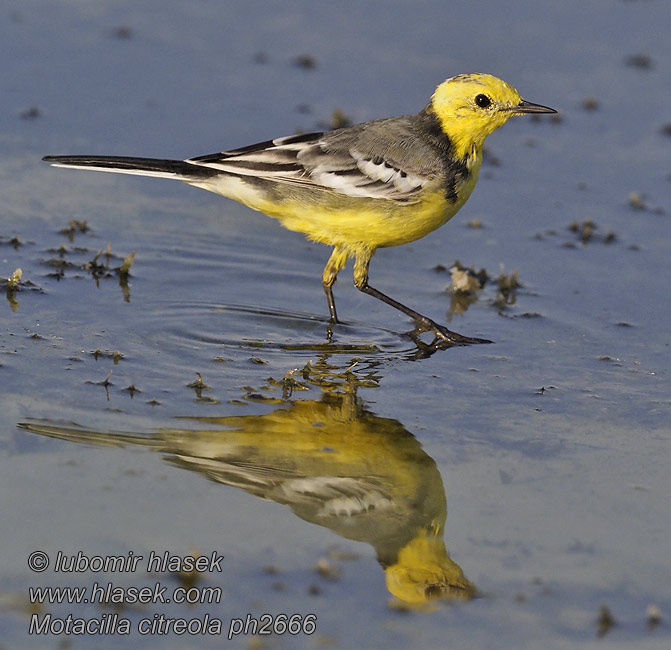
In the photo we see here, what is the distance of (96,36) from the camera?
12.0 m

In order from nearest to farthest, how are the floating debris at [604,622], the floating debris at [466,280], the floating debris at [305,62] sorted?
the floating debris at [604,622] → the floating debris at [466,280] → the floating debris at [305,62]

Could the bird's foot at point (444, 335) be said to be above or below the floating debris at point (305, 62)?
below

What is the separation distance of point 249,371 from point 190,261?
6.51 feet

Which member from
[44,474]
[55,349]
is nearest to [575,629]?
[44,474]

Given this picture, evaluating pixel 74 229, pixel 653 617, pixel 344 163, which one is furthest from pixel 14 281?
pixel 653 617

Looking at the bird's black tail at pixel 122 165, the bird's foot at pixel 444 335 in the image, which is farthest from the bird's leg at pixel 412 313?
the bird's black tail at pixel 122 165

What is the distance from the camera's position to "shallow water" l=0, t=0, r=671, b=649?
4.71 m

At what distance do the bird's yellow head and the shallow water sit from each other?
113 centimetres

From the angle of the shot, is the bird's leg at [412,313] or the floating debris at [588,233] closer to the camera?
the bird's leg at [412,313]

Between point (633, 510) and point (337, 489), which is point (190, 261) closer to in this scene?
point (337, 489)

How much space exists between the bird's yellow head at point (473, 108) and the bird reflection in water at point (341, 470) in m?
2.60

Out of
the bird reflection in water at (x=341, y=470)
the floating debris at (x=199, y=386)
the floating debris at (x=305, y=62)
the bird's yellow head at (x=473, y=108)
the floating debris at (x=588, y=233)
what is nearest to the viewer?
the bird reflection in water at (x=341, y=470)

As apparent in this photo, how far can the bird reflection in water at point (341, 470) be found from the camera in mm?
4922

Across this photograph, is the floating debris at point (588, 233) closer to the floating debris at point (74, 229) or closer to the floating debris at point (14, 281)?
the floating debris at point (74, 229)
